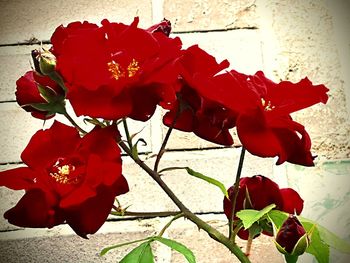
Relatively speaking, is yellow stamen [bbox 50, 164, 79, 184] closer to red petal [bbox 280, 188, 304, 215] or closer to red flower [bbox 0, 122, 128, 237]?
red flower [bbox 0, 122, 128, 237]

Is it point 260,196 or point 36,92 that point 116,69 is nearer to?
point 36,92

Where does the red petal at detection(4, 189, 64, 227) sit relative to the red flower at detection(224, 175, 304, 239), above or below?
above

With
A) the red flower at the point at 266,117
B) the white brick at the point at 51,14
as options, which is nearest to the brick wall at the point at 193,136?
the white brick at the point at 51,14

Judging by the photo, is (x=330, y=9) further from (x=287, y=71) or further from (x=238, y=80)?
(x=238, y=80)

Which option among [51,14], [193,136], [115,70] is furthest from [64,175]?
[51,14]

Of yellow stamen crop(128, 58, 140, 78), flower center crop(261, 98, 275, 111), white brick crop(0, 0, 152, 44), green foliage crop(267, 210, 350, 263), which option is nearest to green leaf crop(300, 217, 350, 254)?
green foliage crop(267, 210, 350, 263)

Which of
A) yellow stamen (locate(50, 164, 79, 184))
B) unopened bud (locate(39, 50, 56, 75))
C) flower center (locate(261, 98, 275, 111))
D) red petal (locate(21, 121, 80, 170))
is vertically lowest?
yellow stamen (locate(50, 164, 79, 184))

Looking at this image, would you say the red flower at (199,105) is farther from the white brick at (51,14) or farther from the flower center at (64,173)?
the white brick at (51,14)
